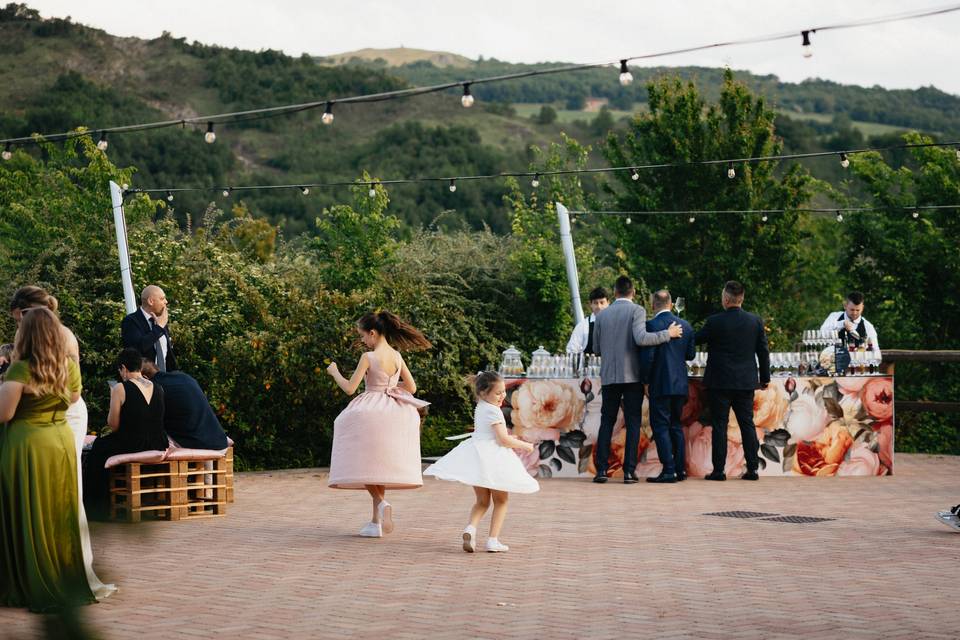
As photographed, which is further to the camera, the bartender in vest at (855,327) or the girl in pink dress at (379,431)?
the bartender in vest at (855,327)

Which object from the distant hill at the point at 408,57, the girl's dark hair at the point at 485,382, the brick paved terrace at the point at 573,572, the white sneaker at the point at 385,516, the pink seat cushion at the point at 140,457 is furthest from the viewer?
the distant hill at the point at 408,57

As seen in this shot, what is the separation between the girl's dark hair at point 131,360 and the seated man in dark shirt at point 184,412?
31 centimetres

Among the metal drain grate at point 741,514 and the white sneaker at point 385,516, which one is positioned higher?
the white sneaker at point 385,516

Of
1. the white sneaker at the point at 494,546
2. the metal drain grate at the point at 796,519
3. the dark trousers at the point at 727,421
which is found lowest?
the metal drain grate at the point at 796,519

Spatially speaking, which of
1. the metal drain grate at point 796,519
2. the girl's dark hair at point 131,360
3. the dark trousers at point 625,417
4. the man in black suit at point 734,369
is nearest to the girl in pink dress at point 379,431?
the girl's dark hair at point 131,360

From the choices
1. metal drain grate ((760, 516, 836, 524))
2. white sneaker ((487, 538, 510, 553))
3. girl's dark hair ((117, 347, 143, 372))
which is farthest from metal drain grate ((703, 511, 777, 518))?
girl's dark hair ((117, 347, 143, 372))

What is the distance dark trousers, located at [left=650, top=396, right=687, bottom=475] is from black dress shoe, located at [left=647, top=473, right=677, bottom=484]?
35mm

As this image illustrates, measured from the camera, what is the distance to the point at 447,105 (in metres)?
89.7

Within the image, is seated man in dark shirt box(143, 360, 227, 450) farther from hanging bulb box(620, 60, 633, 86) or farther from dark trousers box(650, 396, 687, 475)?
dark trousers box(650, 396, 687, 475)

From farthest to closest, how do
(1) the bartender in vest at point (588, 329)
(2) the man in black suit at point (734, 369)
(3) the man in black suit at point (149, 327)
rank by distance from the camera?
(1) the bartender in vest at point (588, 329), (2) the man in black suit at point (734, 369), (3) the man in black suit at point (149, 327)

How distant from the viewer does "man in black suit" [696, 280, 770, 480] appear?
44.2 feet

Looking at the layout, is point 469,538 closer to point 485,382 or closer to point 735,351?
point 485,382

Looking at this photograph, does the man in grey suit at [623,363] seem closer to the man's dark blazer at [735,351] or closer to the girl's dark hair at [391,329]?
the man's dark blazer at [735,351]

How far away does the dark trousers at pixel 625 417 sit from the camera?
1354cm
